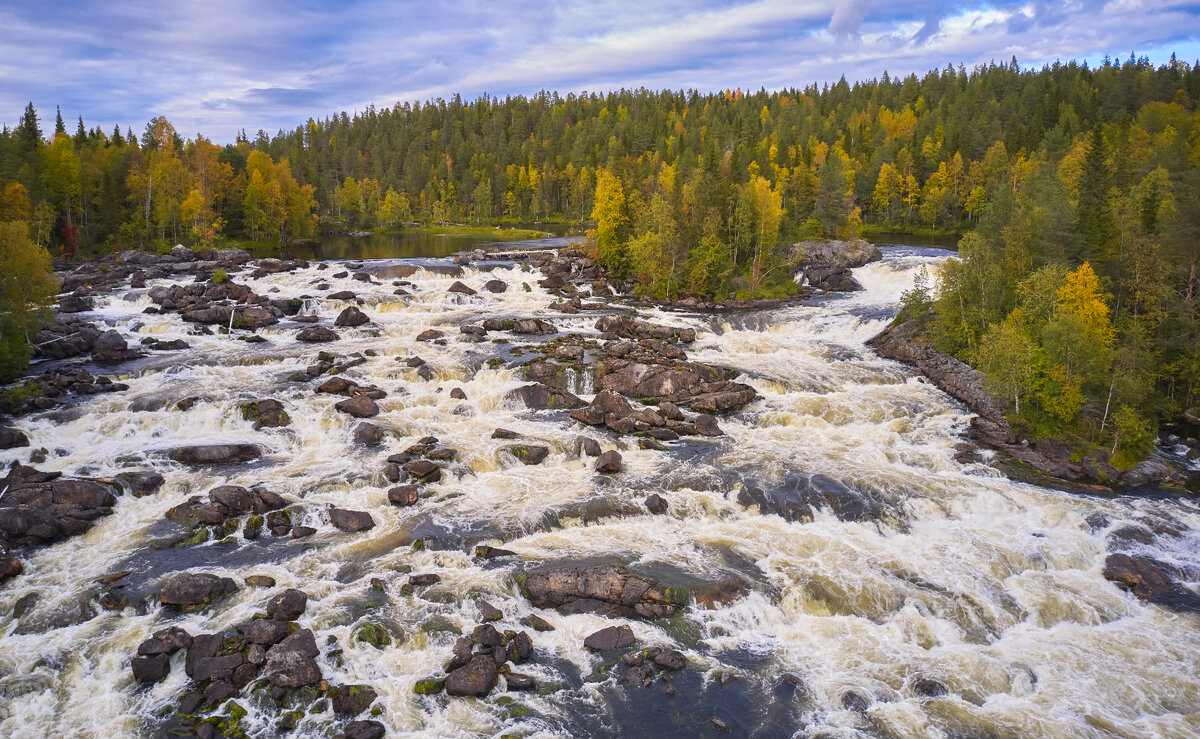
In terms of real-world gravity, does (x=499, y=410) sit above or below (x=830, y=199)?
below

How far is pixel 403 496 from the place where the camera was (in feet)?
97.8

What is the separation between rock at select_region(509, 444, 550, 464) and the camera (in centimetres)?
3431

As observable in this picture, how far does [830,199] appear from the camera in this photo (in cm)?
9312

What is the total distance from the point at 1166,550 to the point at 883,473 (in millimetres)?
10695

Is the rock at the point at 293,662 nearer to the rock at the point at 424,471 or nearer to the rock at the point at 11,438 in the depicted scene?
the rock at the point at 424,471

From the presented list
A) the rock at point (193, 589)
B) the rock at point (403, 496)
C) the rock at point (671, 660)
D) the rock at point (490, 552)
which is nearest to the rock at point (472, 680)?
the rock at point (671, 660)

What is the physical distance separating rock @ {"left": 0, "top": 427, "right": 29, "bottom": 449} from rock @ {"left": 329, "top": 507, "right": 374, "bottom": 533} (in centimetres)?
1733

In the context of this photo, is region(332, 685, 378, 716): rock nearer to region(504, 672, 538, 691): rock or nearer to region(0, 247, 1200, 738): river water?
region(0, 247, 1200, 738): river water

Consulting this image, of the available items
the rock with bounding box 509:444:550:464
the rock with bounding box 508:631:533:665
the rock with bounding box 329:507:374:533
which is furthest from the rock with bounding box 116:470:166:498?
the rock with bounding box 508:631:533:665

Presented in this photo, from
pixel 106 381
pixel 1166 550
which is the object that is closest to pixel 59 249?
pixel 106 381

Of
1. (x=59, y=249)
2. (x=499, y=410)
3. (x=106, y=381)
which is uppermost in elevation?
(x=59, y=249)

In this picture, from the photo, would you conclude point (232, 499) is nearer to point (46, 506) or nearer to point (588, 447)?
point (46, 506)

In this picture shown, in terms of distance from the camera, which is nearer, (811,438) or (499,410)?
(811,438)

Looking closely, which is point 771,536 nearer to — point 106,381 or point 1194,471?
point 1194,471
